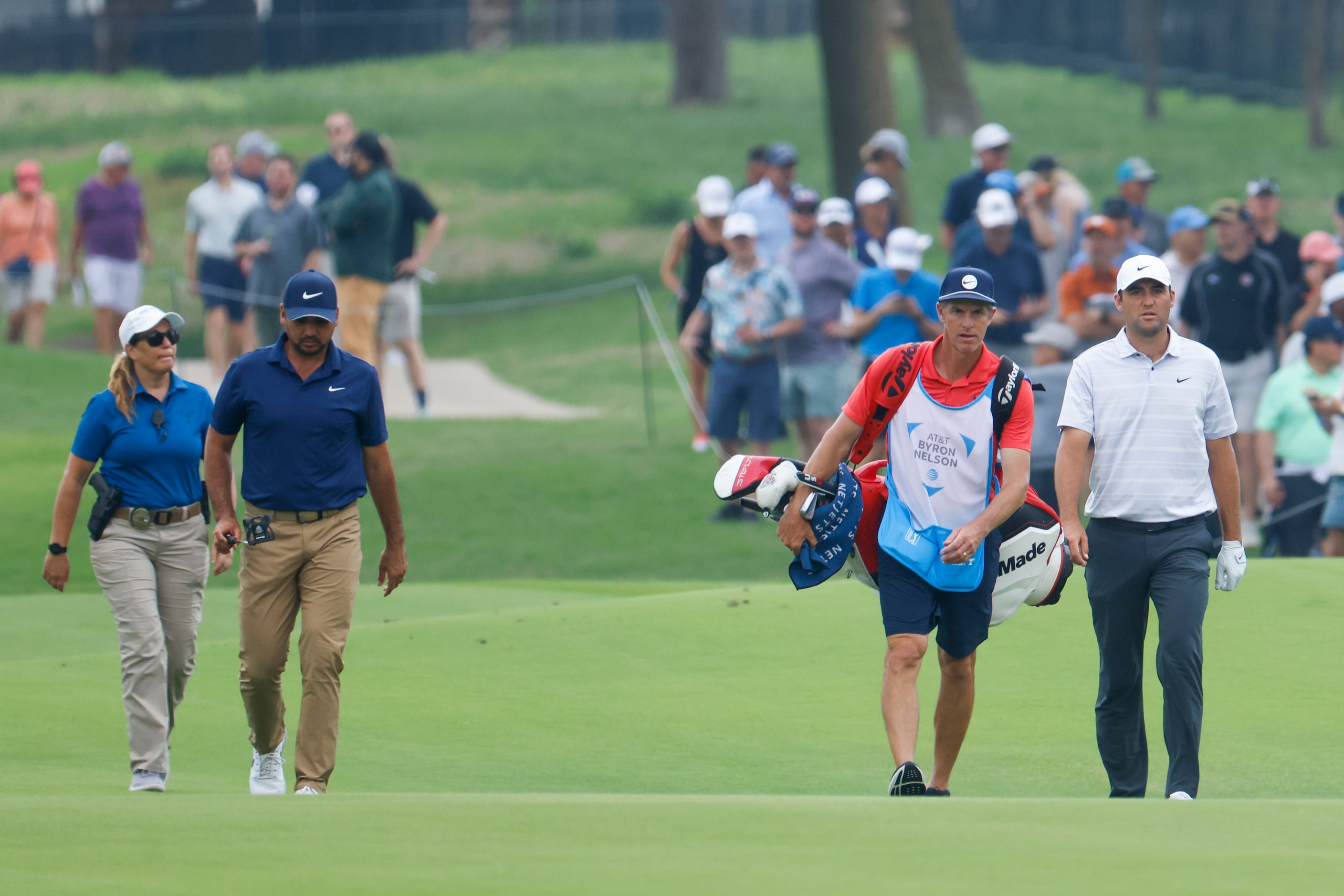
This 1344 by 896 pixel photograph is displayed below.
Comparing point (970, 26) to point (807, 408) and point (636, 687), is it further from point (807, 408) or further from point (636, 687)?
point (636, 687)

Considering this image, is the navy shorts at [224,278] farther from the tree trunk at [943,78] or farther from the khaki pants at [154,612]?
the tree trunk at [943,78]

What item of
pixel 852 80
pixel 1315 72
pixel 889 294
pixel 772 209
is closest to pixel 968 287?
pixel 889 294

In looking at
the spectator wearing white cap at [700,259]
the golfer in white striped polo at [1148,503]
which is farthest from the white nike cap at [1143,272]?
the spectator wearing white cap at [700,259]

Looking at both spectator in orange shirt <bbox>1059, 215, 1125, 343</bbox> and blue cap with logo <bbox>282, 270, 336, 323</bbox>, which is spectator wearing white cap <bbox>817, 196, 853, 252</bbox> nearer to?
spectator in orange shirt <bbox>1059, 215, 1125, 343</bbox>

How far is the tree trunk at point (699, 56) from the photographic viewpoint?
128ft

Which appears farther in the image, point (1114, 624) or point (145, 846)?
point (1114, 624)

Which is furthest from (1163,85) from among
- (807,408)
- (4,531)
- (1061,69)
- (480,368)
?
(4,531)

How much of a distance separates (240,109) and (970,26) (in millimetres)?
18173

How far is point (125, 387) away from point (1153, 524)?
4.32 meters

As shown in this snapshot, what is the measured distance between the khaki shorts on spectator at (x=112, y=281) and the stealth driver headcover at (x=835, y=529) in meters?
15.3

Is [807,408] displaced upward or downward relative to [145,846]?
downward

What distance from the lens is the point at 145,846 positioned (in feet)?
18.2

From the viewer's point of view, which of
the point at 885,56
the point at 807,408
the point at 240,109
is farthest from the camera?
the point at 240,109

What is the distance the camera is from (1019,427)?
285 inches
